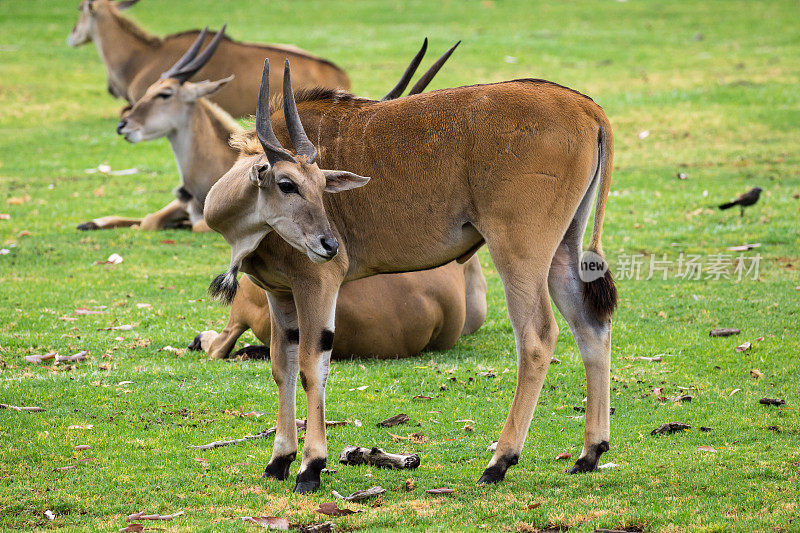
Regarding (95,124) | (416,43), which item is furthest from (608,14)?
(95,124)

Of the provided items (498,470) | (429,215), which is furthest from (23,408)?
(498,470)

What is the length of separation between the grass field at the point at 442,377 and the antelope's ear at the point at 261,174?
1.73m

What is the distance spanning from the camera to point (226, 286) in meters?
5.98

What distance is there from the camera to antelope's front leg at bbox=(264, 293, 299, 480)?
6043 mm

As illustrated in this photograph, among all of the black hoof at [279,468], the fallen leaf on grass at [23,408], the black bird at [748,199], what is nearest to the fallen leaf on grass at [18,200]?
the fallen leaf on grass at [23,408]

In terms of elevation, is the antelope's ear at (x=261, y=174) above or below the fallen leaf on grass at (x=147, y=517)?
above

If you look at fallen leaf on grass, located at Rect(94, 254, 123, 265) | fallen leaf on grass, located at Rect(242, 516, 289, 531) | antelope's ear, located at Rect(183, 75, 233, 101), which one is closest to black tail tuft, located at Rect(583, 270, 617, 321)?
fallen leaf on grass, located at Rect(242, 516, 289, 531)

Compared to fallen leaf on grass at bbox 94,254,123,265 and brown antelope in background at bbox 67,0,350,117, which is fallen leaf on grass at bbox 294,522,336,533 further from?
brown antelope in background at bbox 67,0,350,117

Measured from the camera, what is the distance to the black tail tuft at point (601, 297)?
241 inches

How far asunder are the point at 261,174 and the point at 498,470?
2.12 m

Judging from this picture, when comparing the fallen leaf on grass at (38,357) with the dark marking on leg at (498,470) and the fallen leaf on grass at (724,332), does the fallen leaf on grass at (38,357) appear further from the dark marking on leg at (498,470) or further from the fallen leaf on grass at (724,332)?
the fallen leaf on grass at (724,332)

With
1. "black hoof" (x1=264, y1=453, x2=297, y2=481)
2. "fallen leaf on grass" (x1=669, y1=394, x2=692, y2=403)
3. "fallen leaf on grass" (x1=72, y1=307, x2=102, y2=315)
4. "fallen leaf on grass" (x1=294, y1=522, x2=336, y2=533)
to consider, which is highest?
"fallen leaf on grass" (x1=294, y1=522, x2=336, y2=533)

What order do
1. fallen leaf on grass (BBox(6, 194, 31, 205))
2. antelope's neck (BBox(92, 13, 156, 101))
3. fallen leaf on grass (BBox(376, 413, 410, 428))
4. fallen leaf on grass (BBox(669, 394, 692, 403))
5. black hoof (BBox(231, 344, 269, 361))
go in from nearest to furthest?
1. fallen leaf on grass (BBox(376, 413, 410, 428))
2. fallen leaf on grass (BBox(669, 394, 692, 403))
3. black hoof (BBox(231, 344, 269, 361))
4. fallen leaf on grass (BBox(6, 194, 31, 205))
5. antelope's neck (BBox(92, 13, 156, 101))

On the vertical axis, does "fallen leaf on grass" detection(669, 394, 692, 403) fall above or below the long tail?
below
